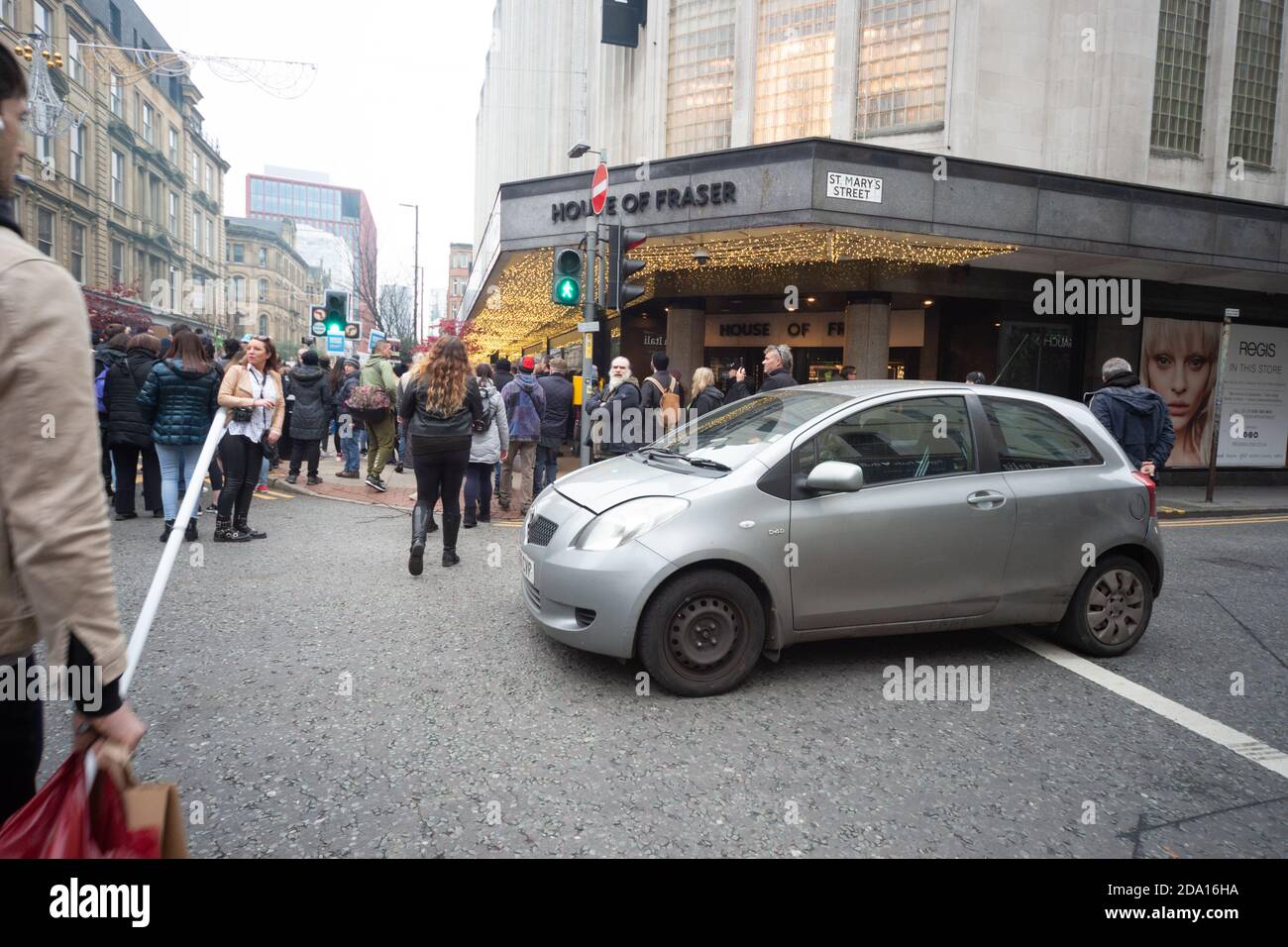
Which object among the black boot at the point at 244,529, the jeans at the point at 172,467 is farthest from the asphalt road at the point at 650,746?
the jeans at the point at 172,467

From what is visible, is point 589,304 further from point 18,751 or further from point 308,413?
point 18,751

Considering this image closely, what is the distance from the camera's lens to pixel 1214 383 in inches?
636

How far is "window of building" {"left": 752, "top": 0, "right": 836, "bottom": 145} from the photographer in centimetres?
1456

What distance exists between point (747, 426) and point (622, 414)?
5.01m

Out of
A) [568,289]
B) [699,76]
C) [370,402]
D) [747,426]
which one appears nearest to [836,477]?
[747,426]

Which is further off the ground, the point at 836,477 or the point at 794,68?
the point at 794,68

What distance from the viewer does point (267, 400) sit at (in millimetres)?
7312

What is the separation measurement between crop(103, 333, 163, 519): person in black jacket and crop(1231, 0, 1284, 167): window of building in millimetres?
19474

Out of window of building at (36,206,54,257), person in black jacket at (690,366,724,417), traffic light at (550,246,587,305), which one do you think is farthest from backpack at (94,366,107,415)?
window of building at (36,206,54,257)

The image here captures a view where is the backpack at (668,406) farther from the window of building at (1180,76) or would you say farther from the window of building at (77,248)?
the window of building at (77,248)

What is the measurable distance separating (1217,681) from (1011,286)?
1301cm

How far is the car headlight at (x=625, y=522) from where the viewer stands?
13.1ft

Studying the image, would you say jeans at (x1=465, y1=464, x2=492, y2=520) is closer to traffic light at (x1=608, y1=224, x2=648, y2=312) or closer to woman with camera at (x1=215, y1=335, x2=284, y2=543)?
woman with camera at (x1=215, y1=335, x2=284, y2=543)

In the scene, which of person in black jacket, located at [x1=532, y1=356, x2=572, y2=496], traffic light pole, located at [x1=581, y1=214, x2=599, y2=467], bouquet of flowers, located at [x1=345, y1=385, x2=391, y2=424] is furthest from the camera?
bouquet of flowers, located at [x1=345, y1=385, x2=391, y2=424]
